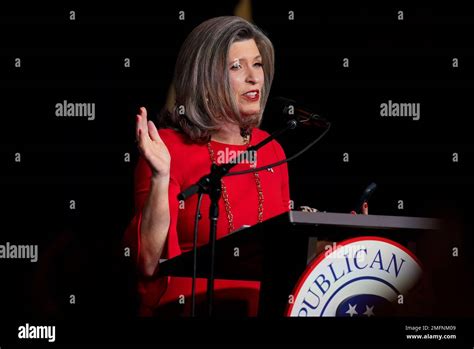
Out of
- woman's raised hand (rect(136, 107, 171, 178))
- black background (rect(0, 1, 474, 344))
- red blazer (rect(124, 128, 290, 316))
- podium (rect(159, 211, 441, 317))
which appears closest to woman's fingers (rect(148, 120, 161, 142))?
woman's raised hand (rect(136, 107, 171, 178))

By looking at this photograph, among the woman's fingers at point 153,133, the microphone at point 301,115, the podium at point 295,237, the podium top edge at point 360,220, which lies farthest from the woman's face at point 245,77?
the podium top edge at point 360,220

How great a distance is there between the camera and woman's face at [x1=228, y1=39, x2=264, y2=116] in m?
2.92

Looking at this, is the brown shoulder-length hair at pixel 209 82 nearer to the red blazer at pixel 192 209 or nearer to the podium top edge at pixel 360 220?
the red blazer at pixel 192 209

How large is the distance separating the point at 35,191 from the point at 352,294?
2.06 metres

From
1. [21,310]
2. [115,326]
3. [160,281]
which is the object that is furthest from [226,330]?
[21,310]

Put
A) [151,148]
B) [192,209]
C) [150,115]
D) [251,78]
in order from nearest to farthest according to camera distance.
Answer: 1. [151,148]
2. [192,209]
3. [251,78]
4. [150,115]

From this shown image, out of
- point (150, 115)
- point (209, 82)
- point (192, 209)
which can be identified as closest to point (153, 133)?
point (192, 209)

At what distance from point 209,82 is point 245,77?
131mm

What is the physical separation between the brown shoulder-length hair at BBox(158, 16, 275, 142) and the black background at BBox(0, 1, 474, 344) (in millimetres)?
922

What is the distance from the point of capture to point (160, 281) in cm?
261

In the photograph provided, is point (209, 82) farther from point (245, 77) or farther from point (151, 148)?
point (151, 148)

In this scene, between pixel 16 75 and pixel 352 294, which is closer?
pixel 352 294

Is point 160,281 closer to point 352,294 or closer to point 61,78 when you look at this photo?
point 352,294

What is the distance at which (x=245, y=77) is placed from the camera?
2926mm
